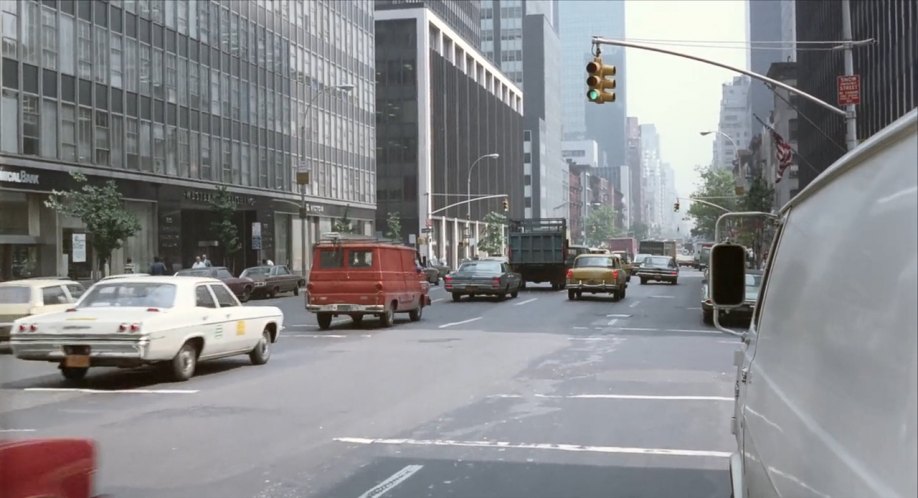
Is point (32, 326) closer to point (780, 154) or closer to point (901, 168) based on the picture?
point (901, 168)

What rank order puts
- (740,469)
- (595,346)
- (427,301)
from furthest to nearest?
(427,301) < (595,346) < (740,469)

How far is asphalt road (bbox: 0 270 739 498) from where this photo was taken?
7156 millimetres

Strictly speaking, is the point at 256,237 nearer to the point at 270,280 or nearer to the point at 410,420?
the point at 270,280

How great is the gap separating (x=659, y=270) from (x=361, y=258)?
103 feet

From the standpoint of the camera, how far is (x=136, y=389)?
41.0ft

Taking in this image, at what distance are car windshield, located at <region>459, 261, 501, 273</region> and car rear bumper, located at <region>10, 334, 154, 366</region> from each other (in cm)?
2313

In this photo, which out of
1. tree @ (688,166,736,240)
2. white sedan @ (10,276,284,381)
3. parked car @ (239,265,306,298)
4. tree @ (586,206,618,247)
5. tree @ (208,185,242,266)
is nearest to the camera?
white sedan @ (10,276,284,381)

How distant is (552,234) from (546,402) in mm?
32279

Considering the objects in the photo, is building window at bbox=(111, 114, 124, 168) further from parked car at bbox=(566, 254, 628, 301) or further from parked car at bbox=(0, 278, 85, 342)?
parked car at bbox=(0, 278, 85, 342)

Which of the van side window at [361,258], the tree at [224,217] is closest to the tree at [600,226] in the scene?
the tree at [224,217]

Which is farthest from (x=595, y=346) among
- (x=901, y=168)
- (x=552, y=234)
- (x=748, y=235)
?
(x=748, y=235)

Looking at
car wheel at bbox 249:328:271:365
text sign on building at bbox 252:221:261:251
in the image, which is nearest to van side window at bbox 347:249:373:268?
car wheel at bbox 249:328:271:365

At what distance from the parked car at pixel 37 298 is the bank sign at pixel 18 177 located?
54.9 feet

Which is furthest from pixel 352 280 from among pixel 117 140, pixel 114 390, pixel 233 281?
pixel 117 140
